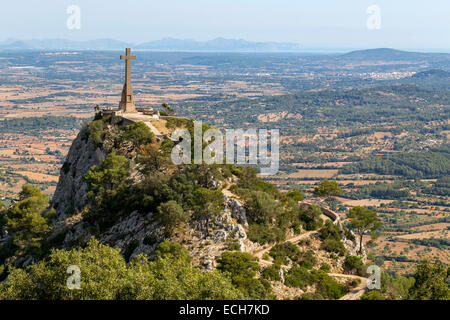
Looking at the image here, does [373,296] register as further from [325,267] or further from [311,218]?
[311,218]

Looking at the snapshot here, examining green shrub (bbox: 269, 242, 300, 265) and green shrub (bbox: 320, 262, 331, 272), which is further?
green shrub (bbox: 320, 262, 331, 272)

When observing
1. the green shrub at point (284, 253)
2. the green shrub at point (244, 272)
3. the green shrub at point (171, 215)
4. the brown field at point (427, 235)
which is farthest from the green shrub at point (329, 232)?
the brown field at point (427, 235)

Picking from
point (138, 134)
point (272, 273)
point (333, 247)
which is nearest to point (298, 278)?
point (272, 273)

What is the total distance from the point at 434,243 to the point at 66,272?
3664 inches

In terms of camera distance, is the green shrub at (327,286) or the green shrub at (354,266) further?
the green shrub at (354,266)

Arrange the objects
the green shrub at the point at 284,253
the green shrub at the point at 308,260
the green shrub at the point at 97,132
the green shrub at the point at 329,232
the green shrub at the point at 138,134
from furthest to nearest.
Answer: the green shrub at the point at 97,132, the green shrub at the point at 138,134, the green shrub at the point at 329,232, the green shrub at the point at 308,260, the green shrub at the point at 284,253

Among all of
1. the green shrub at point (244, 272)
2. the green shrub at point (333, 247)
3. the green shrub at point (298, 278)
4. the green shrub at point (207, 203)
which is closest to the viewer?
the green shrub at point (244, 272)

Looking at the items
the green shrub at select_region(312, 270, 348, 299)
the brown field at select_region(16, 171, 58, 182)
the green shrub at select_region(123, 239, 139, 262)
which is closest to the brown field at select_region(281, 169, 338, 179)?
the brown field at select_region(16, 171, 58, 182)

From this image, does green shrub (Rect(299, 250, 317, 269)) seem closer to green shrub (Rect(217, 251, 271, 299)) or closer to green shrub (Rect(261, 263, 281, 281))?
green shrub (Rect(261, 263, 281, 281))

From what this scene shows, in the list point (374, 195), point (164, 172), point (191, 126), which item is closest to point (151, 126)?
point (191, 126)

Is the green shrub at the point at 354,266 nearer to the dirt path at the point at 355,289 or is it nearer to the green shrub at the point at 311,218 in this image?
the dirt path at the point at 355,289

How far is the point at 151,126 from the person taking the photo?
2365 inches

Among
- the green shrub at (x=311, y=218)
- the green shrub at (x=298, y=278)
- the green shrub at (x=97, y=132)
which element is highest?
the green shrub at (x=97, y=132)
